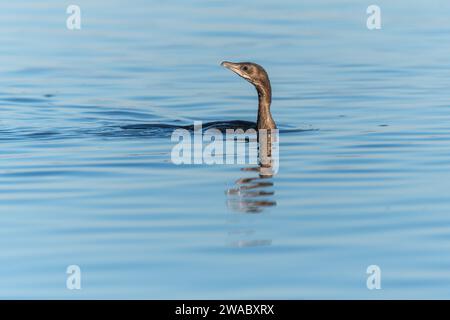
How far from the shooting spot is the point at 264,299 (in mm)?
9641

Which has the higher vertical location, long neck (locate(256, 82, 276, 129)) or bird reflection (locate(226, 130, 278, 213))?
long neck (locate(256, 82, 276, 129))

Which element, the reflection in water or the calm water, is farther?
the reflection in water

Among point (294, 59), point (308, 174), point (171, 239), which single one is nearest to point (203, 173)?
point (308, 174)

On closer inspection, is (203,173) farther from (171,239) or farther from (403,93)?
(403,93)

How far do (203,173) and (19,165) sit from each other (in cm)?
210

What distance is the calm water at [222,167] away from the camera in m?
10.4

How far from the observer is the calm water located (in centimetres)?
1037

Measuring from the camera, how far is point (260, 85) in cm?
1775

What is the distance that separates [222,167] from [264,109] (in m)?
2.88
